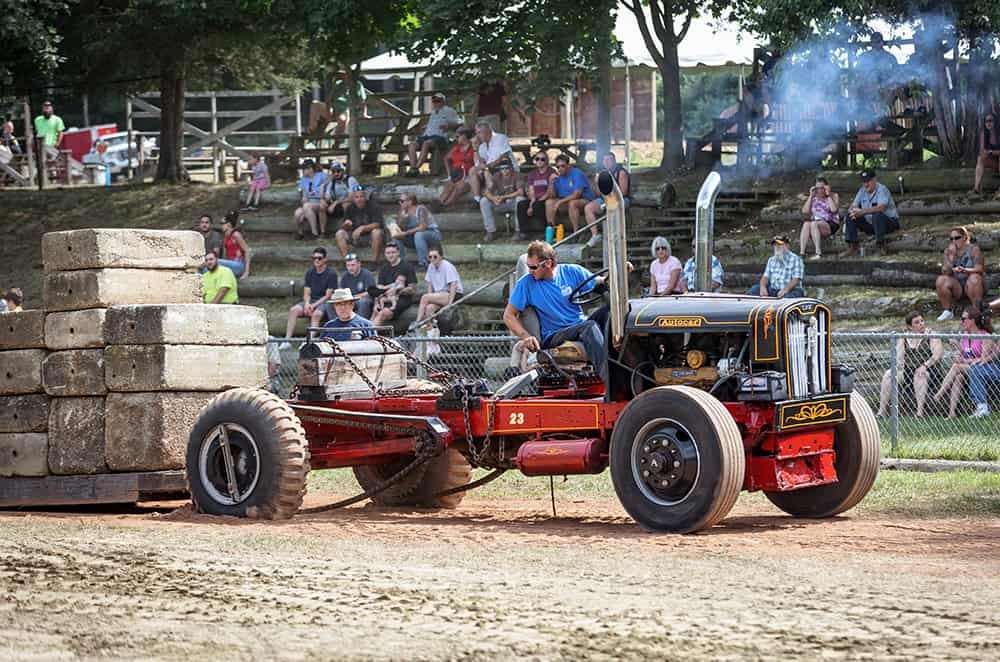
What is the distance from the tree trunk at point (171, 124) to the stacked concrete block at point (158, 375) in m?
16.9

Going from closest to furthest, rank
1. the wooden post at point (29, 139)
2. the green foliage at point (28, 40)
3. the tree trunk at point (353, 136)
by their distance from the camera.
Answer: the green foliage at point (28, 40)
the tree trunk at point (353, 136)
the wooden post at point (29, 139)

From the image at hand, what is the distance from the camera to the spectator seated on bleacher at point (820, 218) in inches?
755

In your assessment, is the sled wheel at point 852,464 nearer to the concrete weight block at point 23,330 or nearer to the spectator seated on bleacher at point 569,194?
the concrete weight block at point 23,330

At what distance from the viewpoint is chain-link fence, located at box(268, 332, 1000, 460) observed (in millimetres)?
13320

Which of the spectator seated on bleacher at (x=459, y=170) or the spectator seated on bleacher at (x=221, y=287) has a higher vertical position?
the spectator seated on bleacher at (x=459, y=170)

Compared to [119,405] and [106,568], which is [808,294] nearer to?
[119,405]

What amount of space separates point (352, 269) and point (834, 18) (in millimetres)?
6990

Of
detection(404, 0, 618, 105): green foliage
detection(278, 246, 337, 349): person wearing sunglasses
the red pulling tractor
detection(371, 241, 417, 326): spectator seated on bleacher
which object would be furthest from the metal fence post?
detection(404, 0, 618, 105): green foliage

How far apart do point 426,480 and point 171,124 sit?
18.7m

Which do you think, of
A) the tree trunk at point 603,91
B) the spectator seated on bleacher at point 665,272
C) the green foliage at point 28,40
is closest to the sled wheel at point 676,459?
the spectator seated on bleacher at point 665,272

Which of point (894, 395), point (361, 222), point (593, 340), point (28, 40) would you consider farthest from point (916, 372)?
point (28, 40)

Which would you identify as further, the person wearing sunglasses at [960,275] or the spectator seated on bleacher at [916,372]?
the person wearing sunglasses at [960,275]

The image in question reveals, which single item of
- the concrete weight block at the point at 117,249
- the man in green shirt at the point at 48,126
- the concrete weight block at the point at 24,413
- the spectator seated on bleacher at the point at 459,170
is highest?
the man in green shirt at the point at 48,126

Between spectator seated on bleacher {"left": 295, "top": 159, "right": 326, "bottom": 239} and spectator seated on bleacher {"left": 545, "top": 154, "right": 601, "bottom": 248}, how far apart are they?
4252 millimetres
